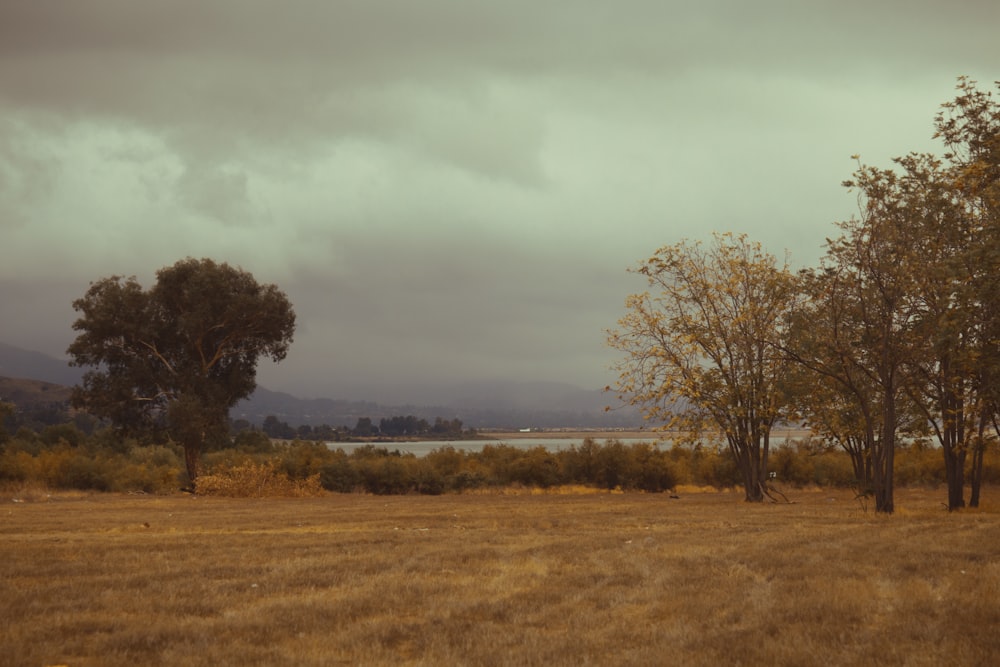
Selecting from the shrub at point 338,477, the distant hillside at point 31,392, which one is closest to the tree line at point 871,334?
the shrub at point 338,477

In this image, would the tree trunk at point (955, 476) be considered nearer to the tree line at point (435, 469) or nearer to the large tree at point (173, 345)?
the tree line at point (435, 469)

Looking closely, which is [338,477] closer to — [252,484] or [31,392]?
[252,484]

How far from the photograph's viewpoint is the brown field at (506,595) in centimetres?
836

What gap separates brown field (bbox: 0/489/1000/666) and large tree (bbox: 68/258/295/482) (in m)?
20.5

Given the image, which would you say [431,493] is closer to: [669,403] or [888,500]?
[669,403]

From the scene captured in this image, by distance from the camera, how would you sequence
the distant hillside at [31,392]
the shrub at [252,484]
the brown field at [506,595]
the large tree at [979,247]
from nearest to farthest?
1. the brown field at [506,595]
2. the large tree at [979,247]
3. the shrub at [252,484]
4. the distant hillside at [31,392]

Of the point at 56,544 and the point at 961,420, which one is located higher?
the point at 961,420

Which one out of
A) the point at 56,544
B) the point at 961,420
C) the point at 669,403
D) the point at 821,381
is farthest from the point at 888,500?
the point at 56,544

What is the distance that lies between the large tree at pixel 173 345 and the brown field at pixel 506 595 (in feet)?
67.2

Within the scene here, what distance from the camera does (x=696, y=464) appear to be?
48.3 meters

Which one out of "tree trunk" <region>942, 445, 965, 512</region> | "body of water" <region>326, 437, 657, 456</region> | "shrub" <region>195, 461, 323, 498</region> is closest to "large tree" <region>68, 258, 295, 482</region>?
"shrub" <region>195, 461, 323, 498</region>

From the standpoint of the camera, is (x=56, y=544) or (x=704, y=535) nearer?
(x=56, y=544)

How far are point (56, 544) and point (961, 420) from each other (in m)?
24.8

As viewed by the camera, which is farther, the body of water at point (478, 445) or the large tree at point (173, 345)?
the body of water at point (478, 445)
